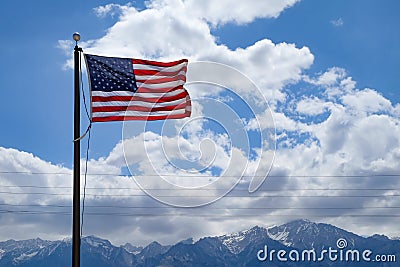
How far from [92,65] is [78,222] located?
3.53m

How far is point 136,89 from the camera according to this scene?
51.9 feet

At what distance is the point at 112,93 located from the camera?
50.1ft

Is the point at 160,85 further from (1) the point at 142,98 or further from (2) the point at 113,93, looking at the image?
(2) the point at 113,93

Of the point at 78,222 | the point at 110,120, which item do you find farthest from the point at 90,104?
the point at 78,222

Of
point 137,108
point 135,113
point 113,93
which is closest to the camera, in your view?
point 113,93

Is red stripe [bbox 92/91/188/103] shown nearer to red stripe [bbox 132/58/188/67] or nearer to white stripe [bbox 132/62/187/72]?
white stripe [bbox 132/62/187/72]

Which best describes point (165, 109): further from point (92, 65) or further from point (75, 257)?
point (75, 257)

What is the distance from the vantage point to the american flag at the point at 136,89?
1507 centimetres

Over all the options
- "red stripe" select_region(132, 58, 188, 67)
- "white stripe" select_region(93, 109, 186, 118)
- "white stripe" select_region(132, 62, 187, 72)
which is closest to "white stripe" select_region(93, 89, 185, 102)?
"white stripe" select_region(93, 109, 186, 118)

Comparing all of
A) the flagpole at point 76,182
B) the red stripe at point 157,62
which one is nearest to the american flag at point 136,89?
the red stripe at point 157,62

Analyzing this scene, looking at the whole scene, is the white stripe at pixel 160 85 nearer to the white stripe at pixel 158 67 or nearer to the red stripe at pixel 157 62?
the white stripe at pixel 158 67

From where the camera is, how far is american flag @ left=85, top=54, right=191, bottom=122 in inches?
593

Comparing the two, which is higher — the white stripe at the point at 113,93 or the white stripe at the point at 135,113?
the white stripe at the point at 113,93

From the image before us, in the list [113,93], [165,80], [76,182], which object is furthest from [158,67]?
[76,182]
